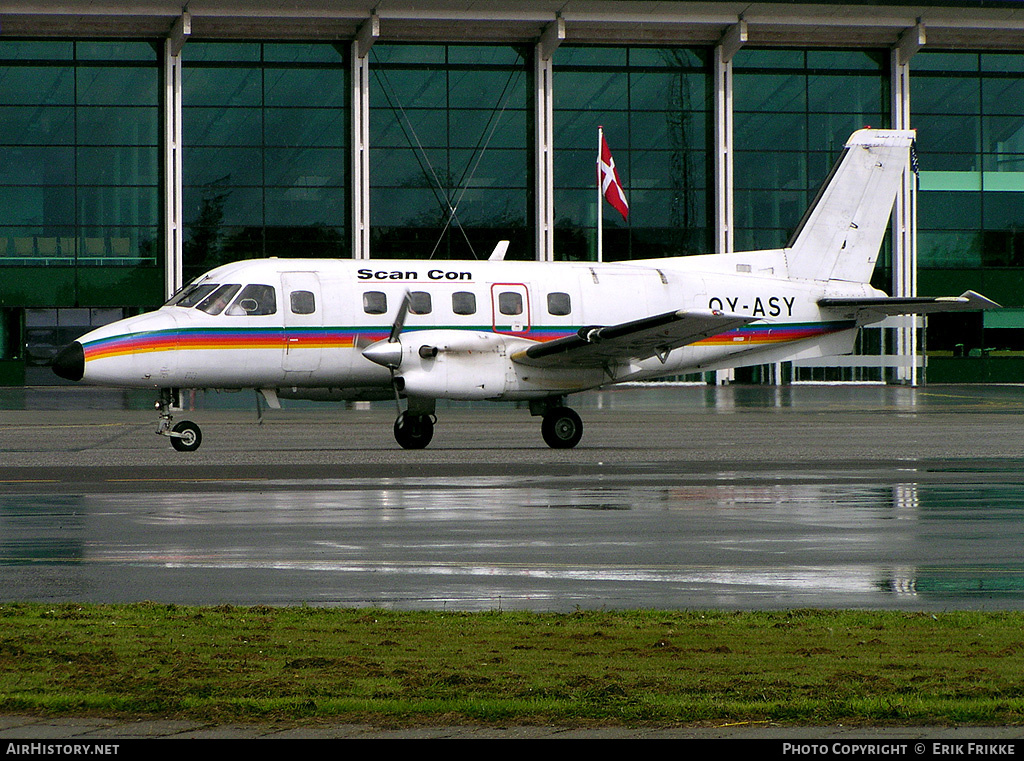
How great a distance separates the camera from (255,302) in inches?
893

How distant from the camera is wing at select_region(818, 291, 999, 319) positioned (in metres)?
23.5

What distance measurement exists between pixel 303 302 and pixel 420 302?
1.96m

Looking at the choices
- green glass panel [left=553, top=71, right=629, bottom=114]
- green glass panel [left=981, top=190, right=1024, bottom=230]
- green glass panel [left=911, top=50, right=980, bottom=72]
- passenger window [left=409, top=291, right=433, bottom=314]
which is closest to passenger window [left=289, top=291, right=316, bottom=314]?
passenger window [left=409, top=291, right=433, bottom=314]

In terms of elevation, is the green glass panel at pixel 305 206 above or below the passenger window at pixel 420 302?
above

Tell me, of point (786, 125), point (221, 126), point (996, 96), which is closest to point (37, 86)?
point (221, 126)

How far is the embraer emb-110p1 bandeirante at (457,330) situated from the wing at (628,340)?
3 centimetres

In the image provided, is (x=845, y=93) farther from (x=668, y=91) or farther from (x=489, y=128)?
(x=489, y=128)

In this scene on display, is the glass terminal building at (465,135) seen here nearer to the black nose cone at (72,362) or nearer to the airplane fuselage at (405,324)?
the airplane fuselage at (405,324)

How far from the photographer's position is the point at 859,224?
88.9 ft

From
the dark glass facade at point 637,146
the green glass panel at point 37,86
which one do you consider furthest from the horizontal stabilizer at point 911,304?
the green glass panel at point 37,86

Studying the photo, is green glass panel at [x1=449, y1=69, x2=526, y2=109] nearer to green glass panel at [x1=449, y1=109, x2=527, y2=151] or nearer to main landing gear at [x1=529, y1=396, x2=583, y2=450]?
green glass panel at [x1=449, y1=109, x2=527, y2=151]

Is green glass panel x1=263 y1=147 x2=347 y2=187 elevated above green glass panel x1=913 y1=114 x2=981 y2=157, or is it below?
below

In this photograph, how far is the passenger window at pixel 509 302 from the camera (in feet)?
77.0

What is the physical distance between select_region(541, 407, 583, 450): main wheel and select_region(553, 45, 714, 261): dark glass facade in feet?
86.0
